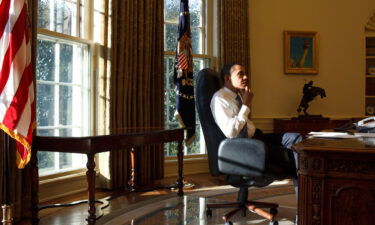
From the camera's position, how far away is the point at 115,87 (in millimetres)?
4527

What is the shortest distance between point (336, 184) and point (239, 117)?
133 cm

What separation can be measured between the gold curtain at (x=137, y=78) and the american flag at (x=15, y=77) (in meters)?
1.64

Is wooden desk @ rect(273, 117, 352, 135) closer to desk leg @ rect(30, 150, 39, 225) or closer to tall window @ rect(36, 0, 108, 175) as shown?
tall window @ rect(36, 0, 108, 175)

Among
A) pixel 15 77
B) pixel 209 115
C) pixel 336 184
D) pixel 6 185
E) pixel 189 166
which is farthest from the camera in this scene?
pixel 189 166

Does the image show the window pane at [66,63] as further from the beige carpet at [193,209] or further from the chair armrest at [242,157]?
the chair armrest at [242,157]

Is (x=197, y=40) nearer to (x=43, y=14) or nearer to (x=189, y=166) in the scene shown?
(x=189, y=166)

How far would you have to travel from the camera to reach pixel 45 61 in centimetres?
406

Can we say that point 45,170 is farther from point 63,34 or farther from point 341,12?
point 341,12

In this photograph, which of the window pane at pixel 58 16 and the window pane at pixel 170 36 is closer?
the window pane at pixel 58 16

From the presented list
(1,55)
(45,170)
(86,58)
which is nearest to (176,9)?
(86,58)

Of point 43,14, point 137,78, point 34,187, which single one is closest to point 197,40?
point 137,78

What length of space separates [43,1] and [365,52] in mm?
5176

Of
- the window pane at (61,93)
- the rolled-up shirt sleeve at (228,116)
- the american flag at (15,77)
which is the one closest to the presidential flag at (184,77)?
the window pane at (61,93)

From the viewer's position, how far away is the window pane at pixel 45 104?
400 centimetres
